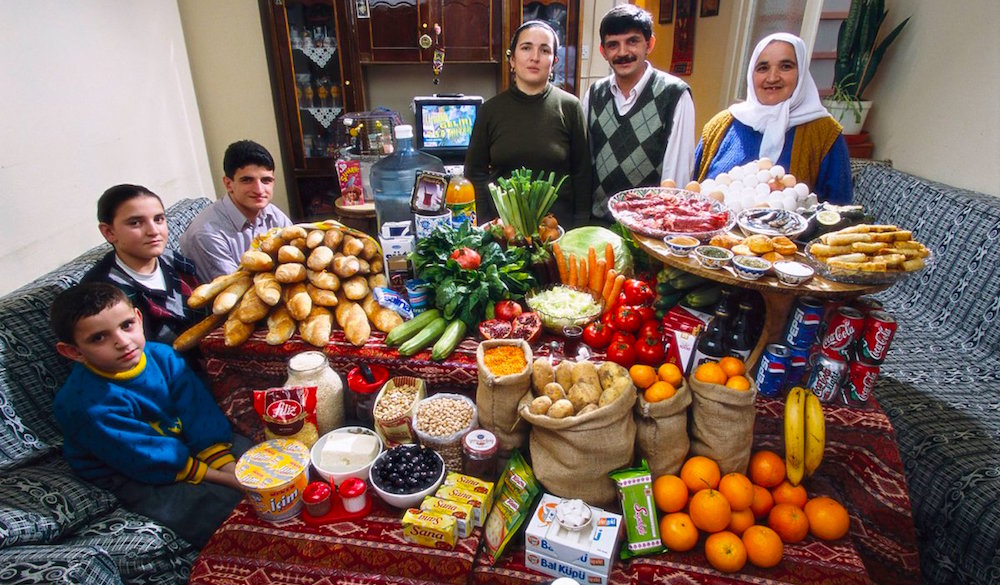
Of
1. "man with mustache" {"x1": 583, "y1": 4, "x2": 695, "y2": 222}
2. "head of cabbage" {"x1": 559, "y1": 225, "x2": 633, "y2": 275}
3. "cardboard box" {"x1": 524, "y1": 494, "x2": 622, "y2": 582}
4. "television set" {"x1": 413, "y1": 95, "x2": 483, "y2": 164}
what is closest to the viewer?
"cardboard box" {"x1": 524, "y1": 494, "x2": 622, "y2": 582}

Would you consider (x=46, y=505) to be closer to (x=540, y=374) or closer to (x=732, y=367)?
(x=540, y=374)

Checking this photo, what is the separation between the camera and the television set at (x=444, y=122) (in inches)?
190

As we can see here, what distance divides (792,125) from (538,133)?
4.29 feet

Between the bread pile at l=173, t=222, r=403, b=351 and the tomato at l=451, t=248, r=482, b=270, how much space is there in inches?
12.2

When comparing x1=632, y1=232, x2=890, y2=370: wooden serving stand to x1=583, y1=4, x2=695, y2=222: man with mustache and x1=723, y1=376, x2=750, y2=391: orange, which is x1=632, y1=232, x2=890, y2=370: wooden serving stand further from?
x1=583, y1=4, x2=695, y2=222: man with mustache

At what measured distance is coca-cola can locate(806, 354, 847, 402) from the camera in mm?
1585

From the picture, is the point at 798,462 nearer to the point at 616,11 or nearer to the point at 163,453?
the point at 163,453

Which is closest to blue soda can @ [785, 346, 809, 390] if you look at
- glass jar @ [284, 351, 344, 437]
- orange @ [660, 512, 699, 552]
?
orange @ [660, 512, 699, 552]

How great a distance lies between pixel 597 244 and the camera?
219 cm

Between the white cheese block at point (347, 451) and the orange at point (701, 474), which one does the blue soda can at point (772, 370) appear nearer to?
the orange at point (701, 474)

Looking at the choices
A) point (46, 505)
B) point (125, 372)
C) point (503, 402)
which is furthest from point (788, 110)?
point (46, 505)

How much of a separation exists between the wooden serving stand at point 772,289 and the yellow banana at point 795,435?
16cm

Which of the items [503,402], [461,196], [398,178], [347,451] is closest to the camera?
[503,402]

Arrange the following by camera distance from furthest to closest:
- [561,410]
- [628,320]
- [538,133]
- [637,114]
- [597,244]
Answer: [538,133] < [637,114] < [597,244] < [628,320] < [561,410]
